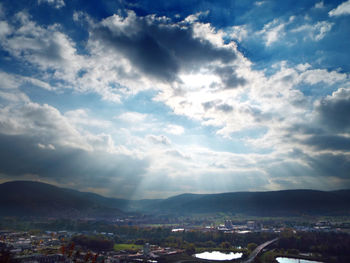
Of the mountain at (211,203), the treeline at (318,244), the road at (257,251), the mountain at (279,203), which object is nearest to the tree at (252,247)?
the road at (257,251)

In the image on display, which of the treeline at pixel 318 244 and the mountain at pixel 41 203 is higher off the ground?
the mountain at pixel 41 203

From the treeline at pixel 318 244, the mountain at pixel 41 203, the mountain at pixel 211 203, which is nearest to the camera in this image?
the treeline at pixel 318 244

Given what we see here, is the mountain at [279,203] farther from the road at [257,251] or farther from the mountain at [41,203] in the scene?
the road at [257,251]

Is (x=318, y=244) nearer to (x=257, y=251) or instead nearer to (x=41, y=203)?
→ (x=257, y=251)

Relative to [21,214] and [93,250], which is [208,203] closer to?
[21,214]

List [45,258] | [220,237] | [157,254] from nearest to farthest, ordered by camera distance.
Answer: [45,258] < [157,254] < [220,237]

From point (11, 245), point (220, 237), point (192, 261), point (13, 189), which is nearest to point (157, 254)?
point (192, 261)

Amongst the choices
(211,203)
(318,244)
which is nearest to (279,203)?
(211,203)

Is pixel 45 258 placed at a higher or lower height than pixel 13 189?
lower
